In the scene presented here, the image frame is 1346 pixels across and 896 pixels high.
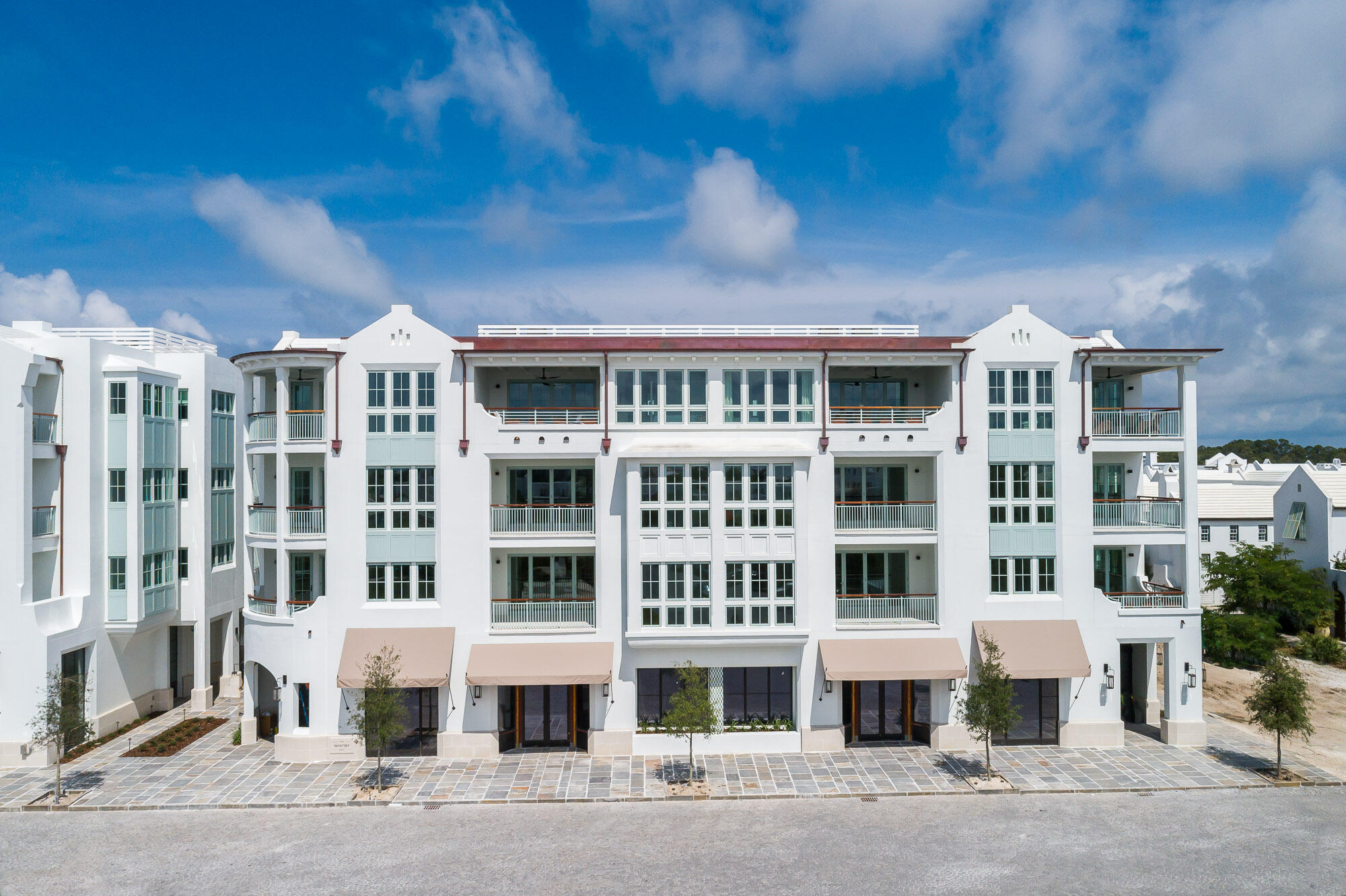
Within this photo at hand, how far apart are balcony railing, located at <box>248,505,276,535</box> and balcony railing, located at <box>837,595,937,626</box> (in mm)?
19194

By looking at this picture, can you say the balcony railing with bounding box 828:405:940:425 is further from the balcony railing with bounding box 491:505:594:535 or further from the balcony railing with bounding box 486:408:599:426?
the balcony railing with bounding box 491:505:594:535

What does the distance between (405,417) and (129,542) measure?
11.9 m

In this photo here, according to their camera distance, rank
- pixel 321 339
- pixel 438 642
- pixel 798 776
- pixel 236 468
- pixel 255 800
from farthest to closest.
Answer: pixel 236 468, pixel 321 339, pixel 438 642, pixel 798 776, pixel 255 800

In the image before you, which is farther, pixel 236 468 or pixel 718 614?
pixel 236 468

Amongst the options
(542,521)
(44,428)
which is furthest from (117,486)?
(542,521)

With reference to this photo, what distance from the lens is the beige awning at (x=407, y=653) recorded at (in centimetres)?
2395

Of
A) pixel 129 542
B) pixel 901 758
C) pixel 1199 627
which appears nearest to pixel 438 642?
pixel 129 542

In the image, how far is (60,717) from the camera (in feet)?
73.0

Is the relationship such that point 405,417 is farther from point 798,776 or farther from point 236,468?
point 798,776

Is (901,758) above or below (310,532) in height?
below

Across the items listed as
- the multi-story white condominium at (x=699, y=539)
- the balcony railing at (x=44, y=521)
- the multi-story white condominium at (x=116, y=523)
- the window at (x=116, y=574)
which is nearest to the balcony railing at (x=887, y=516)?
the multi-story white condominium at (x=699, y=539)

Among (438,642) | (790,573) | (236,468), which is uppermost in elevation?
(236,468)

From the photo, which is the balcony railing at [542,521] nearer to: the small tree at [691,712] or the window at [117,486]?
the small tree at [691,712]

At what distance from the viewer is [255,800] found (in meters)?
21.6
